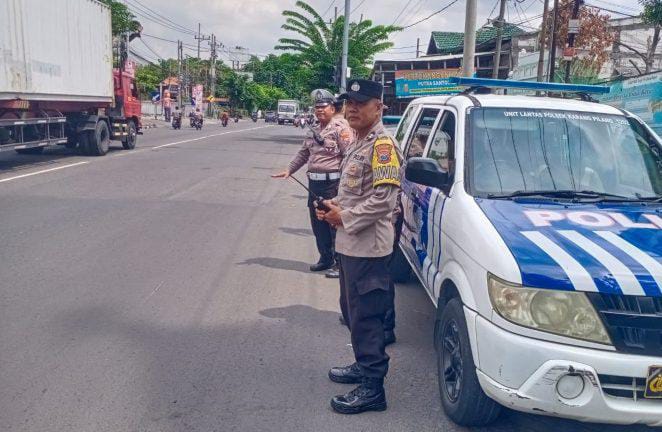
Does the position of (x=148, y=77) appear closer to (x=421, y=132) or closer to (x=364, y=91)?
(x=421, y=132)

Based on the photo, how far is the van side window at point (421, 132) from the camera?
4.99 m

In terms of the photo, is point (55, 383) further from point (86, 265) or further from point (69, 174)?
point (69, 174)

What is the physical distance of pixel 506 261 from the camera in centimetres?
281

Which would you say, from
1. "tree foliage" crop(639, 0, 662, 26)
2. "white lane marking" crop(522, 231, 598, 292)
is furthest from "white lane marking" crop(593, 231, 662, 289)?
"tree foliage" crop(639, 0, 662, 26)

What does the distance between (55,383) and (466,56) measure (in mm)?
11432

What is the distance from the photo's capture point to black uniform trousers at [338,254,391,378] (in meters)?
3.44

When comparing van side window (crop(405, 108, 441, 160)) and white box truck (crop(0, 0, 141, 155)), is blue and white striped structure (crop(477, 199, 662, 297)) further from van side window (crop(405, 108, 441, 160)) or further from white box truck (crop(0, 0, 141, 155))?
white box truck (crop(0, 0, 141, 155))

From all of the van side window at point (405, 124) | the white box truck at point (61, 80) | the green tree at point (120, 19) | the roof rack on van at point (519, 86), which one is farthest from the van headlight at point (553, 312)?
the green tree at point (120, 19)

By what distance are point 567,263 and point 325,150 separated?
369 cm

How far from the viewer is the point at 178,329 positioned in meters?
4.62

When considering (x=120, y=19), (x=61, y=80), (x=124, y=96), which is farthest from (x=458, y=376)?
(x=120, y=19)

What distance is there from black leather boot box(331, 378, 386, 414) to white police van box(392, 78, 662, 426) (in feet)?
1.21

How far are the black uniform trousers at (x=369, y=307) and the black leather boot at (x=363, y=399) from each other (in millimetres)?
69

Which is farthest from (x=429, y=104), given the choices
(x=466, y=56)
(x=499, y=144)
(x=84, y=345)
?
(x=466, y=56)
